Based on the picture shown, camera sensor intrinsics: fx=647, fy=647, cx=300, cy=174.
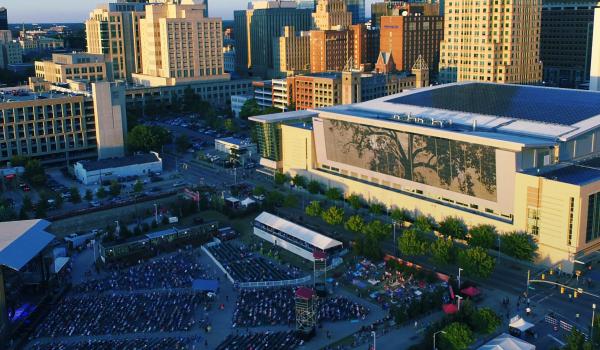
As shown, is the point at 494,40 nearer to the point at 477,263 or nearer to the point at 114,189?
the point at 114,189

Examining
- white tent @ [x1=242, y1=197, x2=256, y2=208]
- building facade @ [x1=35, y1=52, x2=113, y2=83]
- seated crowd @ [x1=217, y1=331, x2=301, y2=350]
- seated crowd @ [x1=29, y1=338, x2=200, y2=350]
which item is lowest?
seated crowd @ [x1=29, y1=338, x2=200, y2=350]

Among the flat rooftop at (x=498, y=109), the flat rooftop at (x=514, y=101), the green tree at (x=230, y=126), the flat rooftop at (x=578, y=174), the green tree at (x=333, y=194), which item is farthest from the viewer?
the green tree at (x=230, y=126)

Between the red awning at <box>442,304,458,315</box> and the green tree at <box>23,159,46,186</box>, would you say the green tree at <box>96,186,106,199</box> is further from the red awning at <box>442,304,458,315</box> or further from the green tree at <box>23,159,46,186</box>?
the red awning at <box>442,304,458,315</box>

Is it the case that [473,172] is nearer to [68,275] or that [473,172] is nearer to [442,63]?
[68,275]

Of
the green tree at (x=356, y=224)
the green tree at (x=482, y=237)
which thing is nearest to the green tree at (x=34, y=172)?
the green tree at (x=356, y=224)

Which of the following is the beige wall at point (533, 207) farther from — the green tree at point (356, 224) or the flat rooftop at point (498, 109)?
the green tree at point (356, 224)

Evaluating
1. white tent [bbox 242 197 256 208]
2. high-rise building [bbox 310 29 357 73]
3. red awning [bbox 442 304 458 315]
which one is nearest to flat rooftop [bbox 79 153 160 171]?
white tent [bbox 242 197 256 208]
